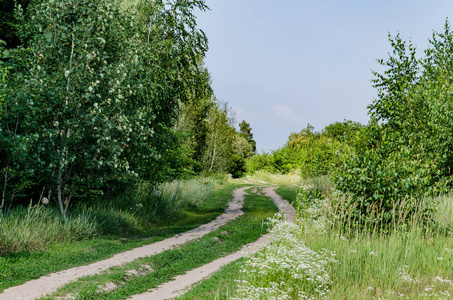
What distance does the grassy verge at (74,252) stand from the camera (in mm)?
7738

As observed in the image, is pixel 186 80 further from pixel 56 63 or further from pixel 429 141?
pixel 429 141

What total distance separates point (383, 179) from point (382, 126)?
5.03ft

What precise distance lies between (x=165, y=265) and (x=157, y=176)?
8115mm

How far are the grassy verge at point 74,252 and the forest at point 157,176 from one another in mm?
52

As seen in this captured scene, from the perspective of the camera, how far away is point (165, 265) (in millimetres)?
8945

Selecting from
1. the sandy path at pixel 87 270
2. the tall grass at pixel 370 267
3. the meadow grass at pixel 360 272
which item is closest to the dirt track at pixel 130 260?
the sandy path at pixel 87 270

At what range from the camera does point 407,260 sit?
272 inches

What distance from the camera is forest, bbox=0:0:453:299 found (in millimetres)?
6668

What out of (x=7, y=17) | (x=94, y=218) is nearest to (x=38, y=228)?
(x=94, y=218)

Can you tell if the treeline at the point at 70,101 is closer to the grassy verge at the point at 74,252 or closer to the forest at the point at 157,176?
the forest at the point at 157,176

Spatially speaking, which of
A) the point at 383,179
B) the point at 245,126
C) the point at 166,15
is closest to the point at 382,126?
the point at 383,179

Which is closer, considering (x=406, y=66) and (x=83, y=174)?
(x=83, y=174)

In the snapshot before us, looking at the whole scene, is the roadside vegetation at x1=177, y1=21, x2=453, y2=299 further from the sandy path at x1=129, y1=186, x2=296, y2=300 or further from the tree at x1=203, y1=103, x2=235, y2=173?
the tree at x1=203, y1=103, x2=235, y2=173

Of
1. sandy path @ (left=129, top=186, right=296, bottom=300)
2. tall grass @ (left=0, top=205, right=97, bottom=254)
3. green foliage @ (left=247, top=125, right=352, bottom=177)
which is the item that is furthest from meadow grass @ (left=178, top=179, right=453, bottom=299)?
green foliage @ (left=247, top=125, right=352, bottom=177)
